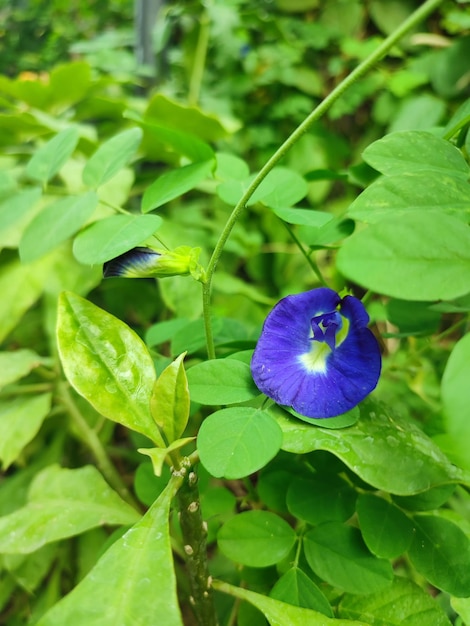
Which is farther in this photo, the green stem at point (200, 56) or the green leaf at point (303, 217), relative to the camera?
the green stem at point (200, 56)

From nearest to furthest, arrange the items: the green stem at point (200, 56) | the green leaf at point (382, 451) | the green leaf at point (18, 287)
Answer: the green leaf at point (382, 451) → the green leaf at point (18, 287) → the green stem at point (200, 56)

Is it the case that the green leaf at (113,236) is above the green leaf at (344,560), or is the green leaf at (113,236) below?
above

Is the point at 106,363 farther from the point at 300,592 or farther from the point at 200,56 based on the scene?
the point at 200,56

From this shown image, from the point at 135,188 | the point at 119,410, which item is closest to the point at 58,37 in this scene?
the point at 135,188

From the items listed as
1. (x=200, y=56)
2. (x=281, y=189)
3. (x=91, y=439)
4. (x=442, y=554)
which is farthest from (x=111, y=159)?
(x=200, y=56)

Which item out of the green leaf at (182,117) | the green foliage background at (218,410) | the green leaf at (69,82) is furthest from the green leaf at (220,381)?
the green leaf at (69,82)

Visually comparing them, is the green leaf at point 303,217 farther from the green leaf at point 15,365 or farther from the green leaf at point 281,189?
the green leaf at point 15,365

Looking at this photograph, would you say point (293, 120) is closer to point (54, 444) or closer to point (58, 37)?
point (58, 37)

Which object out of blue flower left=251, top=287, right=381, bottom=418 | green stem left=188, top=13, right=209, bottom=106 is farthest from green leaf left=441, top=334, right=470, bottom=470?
green stem left=188, top=13, right=209, bottom=106

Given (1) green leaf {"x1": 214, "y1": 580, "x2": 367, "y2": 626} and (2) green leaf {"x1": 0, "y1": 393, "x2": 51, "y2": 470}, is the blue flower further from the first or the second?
(2) green leaf {"x1": 0, "y1": 393, "x2": 51, "y2": 470}
